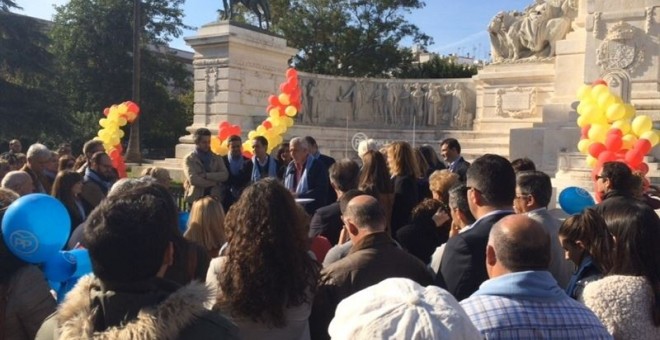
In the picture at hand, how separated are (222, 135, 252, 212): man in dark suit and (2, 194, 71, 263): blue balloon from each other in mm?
5377

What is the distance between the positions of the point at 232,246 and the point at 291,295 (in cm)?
36

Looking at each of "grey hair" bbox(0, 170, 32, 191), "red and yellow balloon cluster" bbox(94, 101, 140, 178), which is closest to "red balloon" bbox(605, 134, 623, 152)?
"grey hair" bbox(0, 170, 32, 191)

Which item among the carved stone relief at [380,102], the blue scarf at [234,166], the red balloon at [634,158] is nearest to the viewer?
the red balloon at [634,158]

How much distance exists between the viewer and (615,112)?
28.6 ft

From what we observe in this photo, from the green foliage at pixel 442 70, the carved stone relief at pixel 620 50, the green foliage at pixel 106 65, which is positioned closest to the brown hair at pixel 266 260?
the carved stone relief at pixel 620 50

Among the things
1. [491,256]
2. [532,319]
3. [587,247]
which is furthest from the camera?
[587,247]

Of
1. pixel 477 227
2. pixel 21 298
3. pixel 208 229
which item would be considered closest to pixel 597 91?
pixel 477 227

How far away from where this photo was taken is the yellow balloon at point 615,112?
8688 millimetres

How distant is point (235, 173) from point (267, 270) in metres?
6.32

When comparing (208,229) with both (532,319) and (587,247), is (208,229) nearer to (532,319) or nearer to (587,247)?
(587,247)

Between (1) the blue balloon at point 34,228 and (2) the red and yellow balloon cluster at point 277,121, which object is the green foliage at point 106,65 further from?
(1) the blue balloon at point 34,228

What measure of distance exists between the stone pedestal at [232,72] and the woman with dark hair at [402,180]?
1312 cm

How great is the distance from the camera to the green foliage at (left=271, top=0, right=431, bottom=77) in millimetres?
39031

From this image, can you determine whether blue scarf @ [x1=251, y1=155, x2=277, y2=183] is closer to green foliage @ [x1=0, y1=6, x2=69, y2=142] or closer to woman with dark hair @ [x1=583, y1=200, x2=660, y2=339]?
woman with dark hair @ [x1=583, y1=200, x2=660, y2=339]
